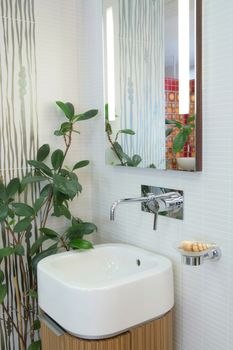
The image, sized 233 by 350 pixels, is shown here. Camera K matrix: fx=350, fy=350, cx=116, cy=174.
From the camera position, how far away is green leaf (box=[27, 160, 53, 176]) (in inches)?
69.1

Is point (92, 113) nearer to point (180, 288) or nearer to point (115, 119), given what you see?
point (115, 119)

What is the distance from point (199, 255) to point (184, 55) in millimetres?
759

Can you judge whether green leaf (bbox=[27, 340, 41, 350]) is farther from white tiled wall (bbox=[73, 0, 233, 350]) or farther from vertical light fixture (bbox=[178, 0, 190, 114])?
vertical light fixture (bbox=[178, 0, 190, 114])

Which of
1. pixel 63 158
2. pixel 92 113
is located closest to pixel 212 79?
pixel 92 113

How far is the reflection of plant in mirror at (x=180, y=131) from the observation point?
4.47 ft

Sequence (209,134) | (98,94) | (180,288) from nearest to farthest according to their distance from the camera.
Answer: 1. (209,134)
2. (180,288)
3. (98,94)

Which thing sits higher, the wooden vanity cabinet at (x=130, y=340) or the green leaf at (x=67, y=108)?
the green leaf at (x=67, y=108)

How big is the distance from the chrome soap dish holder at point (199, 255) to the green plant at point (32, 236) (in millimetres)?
633

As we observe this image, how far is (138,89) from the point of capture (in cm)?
164

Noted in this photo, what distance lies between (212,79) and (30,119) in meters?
1.00

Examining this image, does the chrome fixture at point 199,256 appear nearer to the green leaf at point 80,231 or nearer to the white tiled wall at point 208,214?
the white tiled wall at point 208,214

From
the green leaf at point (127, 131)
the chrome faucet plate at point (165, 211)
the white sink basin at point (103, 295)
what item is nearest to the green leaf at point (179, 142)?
the chrome faucet plate at point (165, 211)

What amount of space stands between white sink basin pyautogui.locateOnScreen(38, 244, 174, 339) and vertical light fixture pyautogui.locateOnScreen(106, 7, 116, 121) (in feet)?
2.42

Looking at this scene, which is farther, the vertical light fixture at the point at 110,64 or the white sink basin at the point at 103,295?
the vertical light fixture at the point at 110,64
